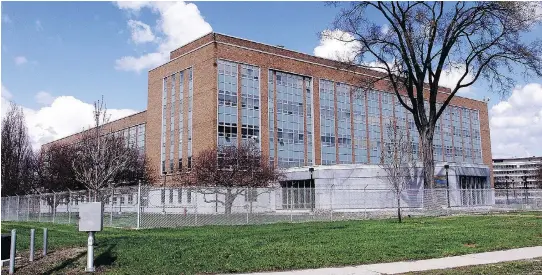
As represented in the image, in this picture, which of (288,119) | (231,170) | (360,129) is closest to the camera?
(231,170)

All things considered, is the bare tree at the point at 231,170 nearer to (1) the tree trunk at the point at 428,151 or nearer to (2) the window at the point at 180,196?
(2) the window at the point at 180,196

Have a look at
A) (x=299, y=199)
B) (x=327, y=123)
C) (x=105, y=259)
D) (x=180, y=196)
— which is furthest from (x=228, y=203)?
(x=327, y=123)

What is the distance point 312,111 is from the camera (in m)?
59.1

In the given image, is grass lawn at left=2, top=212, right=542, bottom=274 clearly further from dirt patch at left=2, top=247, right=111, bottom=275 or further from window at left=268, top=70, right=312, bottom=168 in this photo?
window at left=268, top=70, right=312, bottom=168

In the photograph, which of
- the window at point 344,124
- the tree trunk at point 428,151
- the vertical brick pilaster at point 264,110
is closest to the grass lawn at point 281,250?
the tree trunk at point 428,151

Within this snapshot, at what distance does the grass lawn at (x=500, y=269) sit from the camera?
933 cm

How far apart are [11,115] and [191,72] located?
1923 cm

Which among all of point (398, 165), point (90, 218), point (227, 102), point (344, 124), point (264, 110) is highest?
point (227, 102)

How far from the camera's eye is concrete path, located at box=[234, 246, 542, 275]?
976cm

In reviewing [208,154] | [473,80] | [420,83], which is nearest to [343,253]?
[420,83]

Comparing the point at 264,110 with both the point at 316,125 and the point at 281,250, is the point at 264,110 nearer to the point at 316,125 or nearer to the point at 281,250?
the point at 316,125

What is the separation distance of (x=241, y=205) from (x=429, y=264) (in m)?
18.6

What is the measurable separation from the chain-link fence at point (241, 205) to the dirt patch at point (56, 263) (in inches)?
291

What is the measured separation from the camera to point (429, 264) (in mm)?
10570
